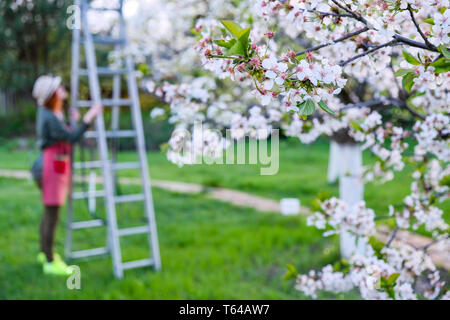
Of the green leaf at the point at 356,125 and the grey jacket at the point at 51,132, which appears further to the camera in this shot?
the grey jacket at the point at 51,132

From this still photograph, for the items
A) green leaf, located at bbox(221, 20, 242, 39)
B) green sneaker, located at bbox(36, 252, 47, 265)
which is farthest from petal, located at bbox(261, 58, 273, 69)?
green sneaker, located at bbox(36, 252, 47, 265)

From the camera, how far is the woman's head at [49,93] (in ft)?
14.2

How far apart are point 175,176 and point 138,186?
67.7 inches

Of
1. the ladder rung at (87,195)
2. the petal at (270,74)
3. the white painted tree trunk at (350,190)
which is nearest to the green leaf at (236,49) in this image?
the petal at (270,74)

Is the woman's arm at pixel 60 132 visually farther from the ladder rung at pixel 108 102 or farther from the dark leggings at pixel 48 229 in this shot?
the dark leggings at pixel 48 229

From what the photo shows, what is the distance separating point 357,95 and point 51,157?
117 inches

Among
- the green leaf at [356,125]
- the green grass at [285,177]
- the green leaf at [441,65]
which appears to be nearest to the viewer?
the green leaf at [441,65]

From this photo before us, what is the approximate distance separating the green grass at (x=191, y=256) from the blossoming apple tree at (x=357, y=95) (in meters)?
0.45

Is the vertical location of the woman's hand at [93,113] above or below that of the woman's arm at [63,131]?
above

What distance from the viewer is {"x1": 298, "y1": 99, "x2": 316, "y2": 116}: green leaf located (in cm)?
140

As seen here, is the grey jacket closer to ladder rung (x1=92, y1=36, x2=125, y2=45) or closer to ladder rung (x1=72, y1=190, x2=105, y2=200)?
ladder rung (x1=72, y1=190, x2=105, y2=200)

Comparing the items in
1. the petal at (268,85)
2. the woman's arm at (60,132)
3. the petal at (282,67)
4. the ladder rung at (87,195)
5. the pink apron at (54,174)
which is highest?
the petal at (282,67)

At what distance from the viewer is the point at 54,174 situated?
14.4ft
